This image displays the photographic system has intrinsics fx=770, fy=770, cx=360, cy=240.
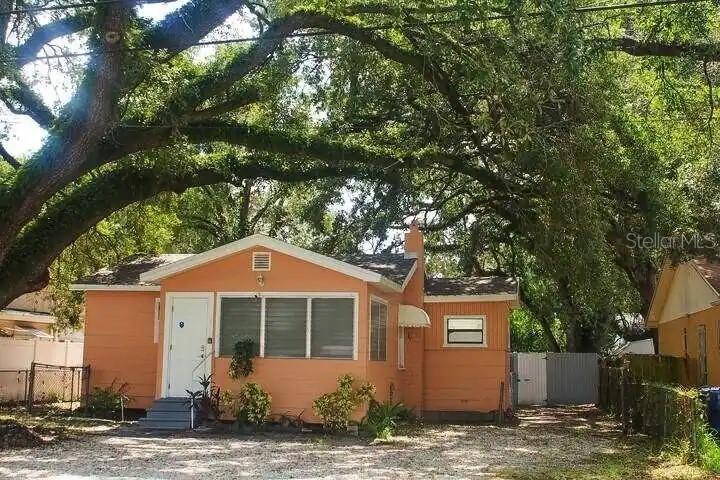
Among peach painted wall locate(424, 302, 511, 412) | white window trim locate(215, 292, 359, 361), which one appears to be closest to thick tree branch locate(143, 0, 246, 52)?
white window trim locate(215, 292, 359, 361)

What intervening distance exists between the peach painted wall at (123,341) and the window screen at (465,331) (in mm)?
7064

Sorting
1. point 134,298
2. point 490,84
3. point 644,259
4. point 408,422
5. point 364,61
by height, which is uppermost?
point 364,61

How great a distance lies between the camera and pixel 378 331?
1590 centimetres

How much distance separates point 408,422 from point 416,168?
19.3ft

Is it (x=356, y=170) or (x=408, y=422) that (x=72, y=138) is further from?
(x=408, y=422)

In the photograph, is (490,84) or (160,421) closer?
(490,84)

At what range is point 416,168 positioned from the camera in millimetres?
15203

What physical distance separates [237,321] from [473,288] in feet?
21.3

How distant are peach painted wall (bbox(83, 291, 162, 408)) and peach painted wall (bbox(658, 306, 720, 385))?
1248 cm

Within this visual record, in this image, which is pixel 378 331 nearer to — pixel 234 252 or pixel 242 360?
pixel 242 360

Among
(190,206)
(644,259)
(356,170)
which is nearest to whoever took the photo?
(356,170)

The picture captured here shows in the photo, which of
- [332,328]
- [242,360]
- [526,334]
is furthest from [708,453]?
[526,334]

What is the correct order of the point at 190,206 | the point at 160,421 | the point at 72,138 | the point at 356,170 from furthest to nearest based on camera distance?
1. the point at 190,206
2. the point at 356,170
3. the point at 160,421
4. the point at 72,138

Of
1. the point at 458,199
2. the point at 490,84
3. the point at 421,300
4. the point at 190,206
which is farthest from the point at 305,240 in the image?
the point at 490,84
